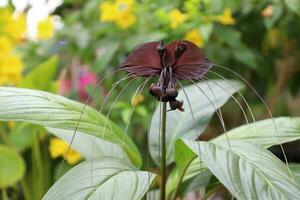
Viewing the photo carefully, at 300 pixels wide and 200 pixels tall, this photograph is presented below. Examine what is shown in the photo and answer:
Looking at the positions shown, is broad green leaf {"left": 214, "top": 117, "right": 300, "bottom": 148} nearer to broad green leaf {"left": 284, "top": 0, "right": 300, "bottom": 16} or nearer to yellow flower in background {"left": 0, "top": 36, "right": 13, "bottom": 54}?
broad green leaf {"left": 284, "top": 0, "right": 300, "bottom": 16}

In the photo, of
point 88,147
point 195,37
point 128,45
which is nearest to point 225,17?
point 195,37

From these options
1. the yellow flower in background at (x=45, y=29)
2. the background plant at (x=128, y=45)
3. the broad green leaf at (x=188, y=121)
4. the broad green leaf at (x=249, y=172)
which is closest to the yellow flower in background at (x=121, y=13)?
the background plant at (x=128, y=45)

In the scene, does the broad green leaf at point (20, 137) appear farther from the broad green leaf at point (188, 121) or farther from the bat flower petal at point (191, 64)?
the bat flower petal at point (191, 64)

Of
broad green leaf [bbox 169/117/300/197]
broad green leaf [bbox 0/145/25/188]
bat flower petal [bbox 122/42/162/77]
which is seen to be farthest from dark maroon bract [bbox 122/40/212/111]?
broad green leaf [bbox 0/145/25/188]

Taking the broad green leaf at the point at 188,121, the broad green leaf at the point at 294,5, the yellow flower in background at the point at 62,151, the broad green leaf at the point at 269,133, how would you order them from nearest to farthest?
the broad green leaf at the point at 269,133 → the broad green leaf at the point at 188,121 → the broad green leaf at the point at 294,5 → the yellow flower in background at the point at 62,151

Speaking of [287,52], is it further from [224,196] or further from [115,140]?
[115,140]

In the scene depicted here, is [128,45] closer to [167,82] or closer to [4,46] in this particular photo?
[4,46]
